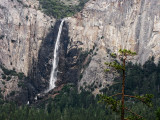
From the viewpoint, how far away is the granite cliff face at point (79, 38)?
102 m

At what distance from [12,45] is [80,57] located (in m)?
26.1

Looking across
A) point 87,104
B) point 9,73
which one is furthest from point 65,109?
point 9,73

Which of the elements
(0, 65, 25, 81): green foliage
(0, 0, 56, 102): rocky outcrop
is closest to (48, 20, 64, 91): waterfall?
(0, 0, 56, 102): rocky outcrop

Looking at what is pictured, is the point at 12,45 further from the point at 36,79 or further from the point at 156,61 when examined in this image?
the point at 156,61

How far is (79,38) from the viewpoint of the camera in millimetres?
117812

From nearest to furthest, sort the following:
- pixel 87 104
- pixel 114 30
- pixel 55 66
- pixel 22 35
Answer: pixel 87 104, pixel 114 30, pixel 55 66, pixel 22 35

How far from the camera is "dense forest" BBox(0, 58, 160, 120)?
78.8m

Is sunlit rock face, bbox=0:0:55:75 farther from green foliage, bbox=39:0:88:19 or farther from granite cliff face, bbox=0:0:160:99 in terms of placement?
green foliage, bbox=39:0:88:19

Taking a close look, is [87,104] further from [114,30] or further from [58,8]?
[58,8]

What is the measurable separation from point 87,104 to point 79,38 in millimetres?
35046

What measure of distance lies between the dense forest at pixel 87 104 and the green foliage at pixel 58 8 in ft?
127

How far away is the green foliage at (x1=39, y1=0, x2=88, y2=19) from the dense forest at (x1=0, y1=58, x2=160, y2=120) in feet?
127

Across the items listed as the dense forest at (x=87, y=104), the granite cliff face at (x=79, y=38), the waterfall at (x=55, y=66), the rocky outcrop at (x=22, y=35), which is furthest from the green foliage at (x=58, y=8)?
the dense forest at (x=87, y=104)

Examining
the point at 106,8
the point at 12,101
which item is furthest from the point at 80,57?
the point at 12,101
